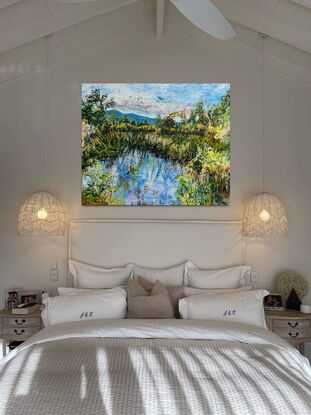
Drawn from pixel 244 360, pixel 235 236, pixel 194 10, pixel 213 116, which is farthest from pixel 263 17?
pixel 244 360

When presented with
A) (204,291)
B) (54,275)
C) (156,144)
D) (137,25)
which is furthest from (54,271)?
(137,25)

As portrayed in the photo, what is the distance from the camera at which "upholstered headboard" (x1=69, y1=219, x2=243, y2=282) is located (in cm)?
371

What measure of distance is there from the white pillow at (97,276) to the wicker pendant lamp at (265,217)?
3.76 ft

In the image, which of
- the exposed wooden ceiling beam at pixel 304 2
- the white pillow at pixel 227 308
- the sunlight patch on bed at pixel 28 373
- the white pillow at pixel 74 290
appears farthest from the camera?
the white pillow at pixel 74 290

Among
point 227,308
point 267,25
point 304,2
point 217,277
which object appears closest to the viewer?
point 304,2

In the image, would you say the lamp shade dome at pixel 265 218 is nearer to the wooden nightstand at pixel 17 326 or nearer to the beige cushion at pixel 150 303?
the beige cushion at pixel 150 303

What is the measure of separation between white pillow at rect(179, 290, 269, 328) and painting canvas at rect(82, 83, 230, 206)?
976 millimetres

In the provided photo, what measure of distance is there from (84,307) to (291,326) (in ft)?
5.47

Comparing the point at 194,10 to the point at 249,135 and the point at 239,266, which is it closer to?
the point at 249,135

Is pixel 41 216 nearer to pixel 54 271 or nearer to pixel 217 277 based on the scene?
pixel 54 271

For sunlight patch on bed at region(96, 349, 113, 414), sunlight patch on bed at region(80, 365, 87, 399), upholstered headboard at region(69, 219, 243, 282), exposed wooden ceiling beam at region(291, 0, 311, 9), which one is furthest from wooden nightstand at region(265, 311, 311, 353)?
exposed wooden ceiling beam at region(291, 0, 311, 9)

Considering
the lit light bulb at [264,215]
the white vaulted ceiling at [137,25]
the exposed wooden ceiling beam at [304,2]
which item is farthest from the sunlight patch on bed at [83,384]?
the exposed wooden ceiling beam at [304,2]

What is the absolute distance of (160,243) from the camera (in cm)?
372

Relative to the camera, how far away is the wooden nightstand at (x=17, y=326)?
3309 mm
